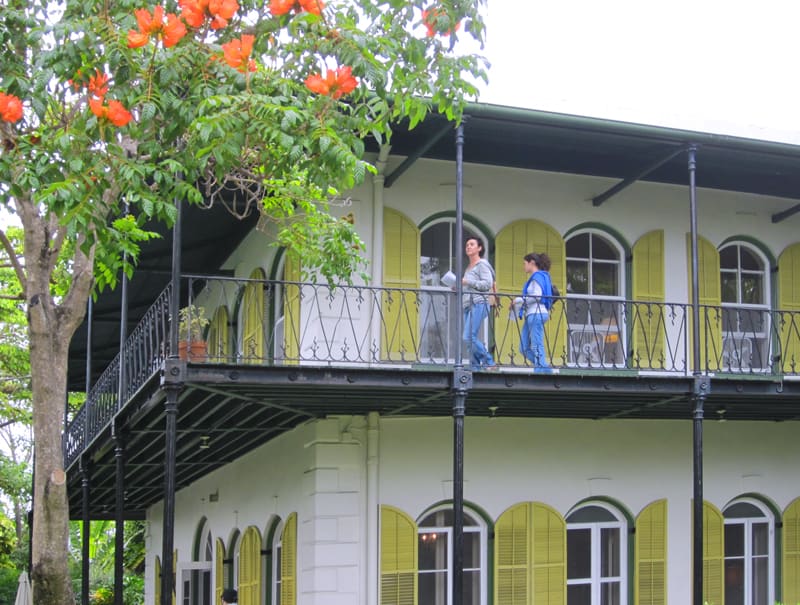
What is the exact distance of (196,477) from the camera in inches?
798

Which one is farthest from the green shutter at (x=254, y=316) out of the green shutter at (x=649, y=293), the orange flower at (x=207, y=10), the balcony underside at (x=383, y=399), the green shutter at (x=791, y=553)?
the orange flower at (x=207, y=10)

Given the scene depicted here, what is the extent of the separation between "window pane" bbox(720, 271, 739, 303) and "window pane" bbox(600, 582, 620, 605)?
384 cm

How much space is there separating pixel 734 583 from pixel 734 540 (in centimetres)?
52

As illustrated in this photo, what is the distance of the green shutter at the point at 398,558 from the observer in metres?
14.3

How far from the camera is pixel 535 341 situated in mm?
13930

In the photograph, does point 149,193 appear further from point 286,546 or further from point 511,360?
point 286,546

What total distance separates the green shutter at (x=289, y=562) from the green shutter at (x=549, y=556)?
277 centimetres

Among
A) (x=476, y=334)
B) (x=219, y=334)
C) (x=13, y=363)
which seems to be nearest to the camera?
(x=476, y=334)

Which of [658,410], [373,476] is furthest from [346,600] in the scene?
[658,410]

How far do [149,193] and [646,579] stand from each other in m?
8.39

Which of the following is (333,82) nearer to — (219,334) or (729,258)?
(729,258)

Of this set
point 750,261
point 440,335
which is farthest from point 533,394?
point 750,261

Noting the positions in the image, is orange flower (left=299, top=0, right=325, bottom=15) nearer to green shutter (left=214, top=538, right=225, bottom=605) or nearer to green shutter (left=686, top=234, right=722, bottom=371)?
green shutter (left=686, top=234, right=722, bottom=371)

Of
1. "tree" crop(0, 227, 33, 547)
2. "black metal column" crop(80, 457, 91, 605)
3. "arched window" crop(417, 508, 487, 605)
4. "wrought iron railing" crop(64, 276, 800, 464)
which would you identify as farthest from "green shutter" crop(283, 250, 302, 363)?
"tree" crop(0, 227, 33, 547)
